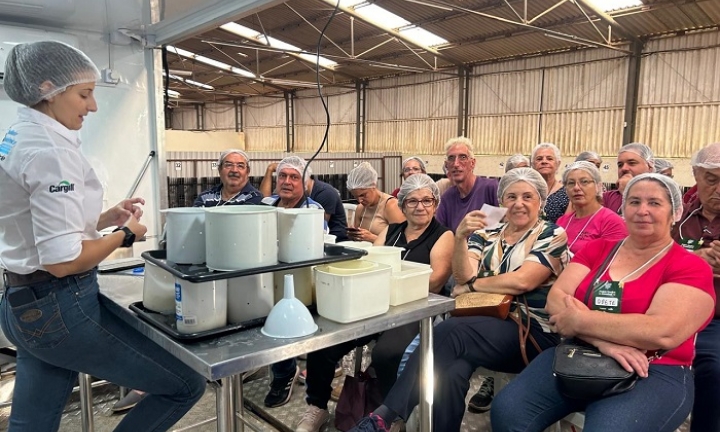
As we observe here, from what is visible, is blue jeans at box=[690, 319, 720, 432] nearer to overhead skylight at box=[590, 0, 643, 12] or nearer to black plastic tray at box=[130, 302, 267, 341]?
black plastic tray at box=[130, 302, 267, 341]

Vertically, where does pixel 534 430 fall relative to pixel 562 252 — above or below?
below

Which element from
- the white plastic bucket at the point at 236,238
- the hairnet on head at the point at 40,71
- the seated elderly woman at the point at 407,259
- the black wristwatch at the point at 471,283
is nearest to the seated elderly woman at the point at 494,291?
the black wristwatch at the point at 471,283

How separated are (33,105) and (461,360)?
1.60 metres

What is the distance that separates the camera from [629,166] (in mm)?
3297

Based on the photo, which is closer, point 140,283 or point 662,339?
point 662,339

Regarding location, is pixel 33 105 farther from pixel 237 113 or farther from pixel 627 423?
pixel 237 113

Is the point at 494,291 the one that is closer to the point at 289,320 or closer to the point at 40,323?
the point at 289,320

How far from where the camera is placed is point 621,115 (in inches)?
338

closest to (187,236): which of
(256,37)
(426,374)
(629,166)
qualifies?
(426,374)

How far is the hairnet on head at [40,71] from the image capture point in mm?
1268

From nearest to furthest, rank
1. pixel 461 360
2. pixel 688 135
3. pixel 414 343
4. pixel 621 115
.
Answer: pixel 461 360 → pixel 414 343 → pixel 688 135 → pixel 621 115

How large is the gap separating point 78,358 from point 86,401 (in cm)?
75

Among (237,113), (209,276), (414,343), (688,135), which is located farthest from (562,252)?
(237,113)

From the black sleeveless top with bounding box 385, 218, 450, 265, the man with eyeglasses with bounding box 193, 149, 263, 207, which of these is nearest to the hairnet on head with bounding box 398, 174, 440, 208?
the black sleeveless top with bounding box 385, 218, 450, 265
